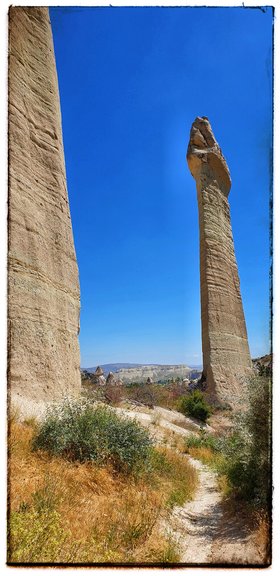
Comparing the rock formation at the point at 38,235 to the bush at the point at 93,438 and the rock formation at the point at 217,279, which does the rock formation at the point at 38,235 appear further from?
the rock formation at the point at 217,279

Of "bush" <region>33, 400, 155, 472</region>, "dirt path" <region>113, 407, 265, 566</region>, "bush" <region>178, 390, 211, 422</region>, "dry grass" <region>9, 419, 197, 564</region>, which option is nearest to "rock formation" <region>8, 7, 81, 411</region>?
"bush" <region>33, 400, 155, 472</region>

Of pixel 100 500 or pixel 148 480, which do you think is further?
pixel 148 480

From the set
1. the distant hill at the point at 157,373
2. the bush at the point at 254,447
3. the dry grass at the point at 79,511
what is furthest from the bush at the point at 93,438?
the distant hill at the point at 157,373

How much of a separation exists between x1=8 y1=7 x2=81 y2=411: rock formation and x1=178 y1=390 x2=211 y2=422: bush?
8692 millimetres

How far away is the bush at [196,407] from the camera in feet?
51.6

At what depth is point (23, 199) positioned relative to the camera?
703cm

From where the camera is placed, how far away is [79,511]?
3.54 meters

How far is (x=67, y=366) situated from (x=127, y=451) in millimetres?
2906

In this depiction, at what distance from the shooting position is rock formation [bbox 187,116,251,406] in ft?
57.6

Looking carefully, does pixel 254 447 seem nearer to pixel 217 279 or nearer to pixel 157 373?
pixel 217 279
